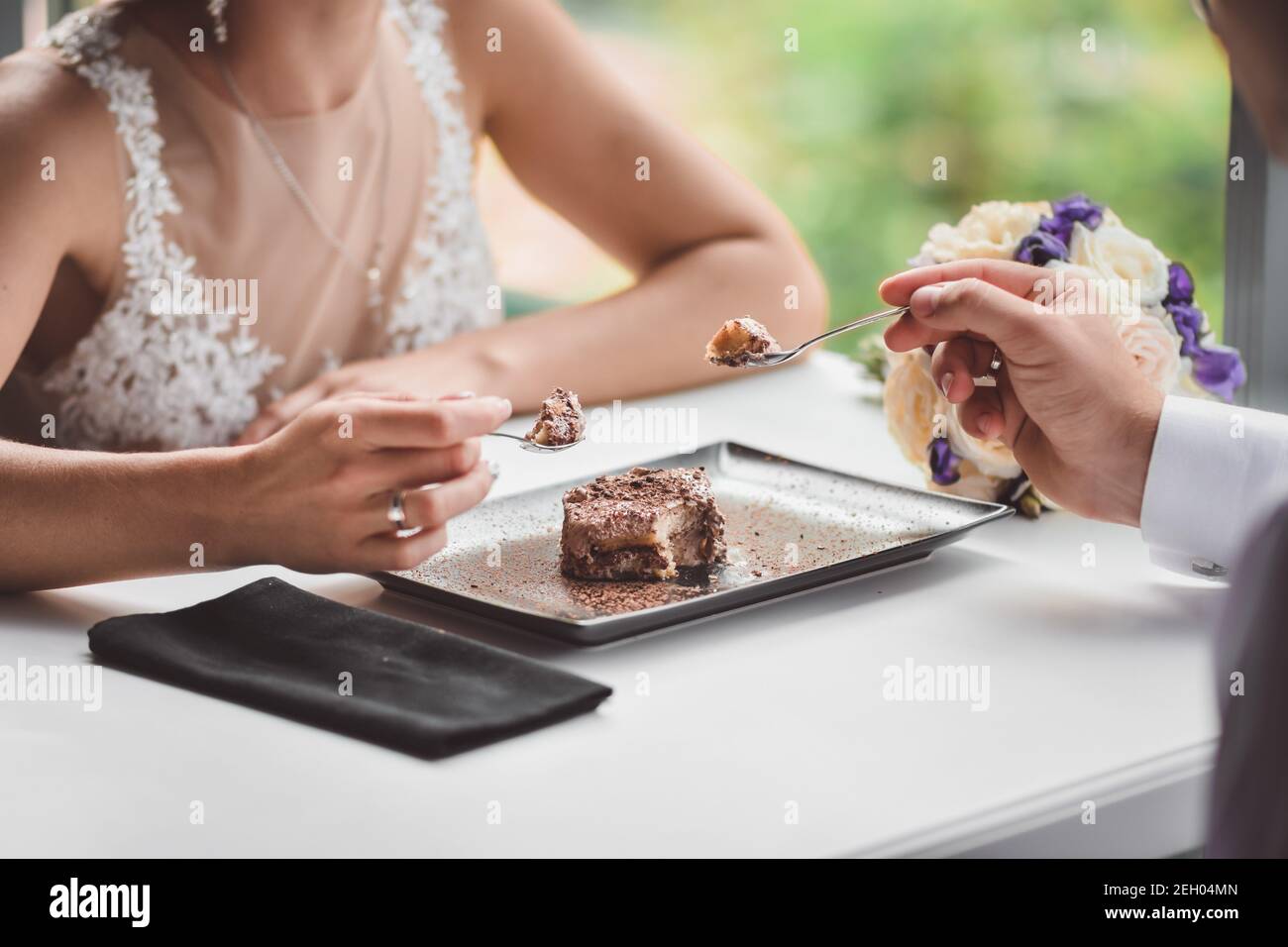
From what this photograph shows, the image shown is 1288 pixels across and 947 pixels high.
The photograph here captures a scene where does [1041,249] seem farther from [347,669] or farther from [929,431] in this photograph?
[347,669]

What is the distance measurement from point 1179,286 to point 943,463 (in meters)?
0.27

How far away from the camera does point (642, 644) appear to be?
1041 mm

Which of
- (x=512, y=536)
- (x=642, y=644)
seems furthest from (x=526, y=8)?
(x=642, y=644)

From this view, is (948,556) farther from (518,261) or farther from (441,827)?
(518,261)

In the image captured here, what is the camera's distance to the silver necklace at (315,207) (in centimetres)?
161

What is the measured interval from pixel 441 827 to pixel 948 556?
58 cm

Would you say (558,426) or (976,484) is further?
(976,484)

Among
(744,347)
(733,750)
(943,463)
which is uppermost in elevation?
(744,347)

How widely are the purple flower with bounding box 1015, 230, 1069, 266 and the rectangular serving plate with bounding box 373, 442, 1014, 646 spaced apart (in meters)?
0.24

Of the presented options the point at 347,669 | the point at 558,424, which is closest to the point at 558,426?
the point at 558,424

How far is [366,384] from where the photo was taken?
5.16 ft

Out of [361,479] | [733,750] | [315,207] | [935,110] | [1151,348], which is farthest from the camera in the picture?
[935,110]

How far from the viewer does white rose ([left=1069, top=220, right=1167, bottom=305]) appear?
4.23 feet

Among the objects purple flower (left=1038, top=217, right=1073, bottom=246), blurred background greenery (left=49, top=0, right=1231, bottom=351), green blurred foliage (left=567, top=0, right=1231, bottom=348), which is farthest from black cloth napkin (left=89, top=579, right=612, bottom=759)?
green blurred foliage (left=567, top=0, right=1231, bottom=348)
